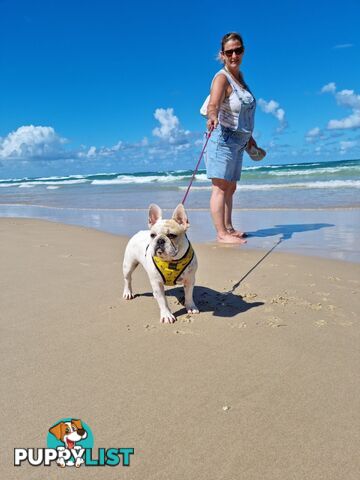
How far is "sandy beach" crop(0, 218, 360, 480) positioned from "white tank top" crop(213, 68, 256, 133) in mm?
2240

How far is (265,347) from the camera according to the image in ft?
8.09

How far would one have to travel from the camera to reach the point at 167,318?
2.94m

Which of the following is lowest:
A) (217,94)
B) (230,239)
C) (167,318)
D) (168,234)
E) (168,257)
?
(167,318)

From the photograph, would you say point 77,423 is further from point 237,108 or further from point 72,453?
point 237,108

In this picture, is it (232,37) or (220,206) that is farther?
(220,206)

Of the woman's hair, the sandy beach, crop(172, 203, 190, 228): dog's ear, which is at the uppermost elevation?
the woman's hair

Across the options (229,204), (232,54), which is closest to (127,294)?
(229,204)

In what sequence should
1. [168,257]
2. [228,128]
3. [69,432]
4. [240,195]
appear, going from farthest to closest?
1. [240,195]
2. [228,128]
3. [168,257]
4. [69,432]

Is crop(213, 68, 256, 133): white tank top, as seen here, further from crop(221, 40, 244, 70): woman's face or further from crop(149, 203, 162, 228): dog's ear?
crop(149, 203, 162, 228): dog's ear

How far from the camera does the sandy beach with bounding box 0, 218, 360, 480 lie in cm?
158

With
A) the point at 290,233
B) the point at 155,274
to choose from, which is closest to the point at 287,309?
the point at 155,274

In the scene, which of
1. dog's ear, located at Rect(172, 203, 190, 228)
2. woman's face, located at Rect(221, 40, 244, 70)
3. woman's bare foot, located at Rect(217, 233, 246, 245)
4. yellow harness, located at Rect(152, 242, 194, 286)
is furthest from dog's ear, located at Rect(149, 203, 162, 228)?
woman's face, located at Rect(221, 40, 244, 70)

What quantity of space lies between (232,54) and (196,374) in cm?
413

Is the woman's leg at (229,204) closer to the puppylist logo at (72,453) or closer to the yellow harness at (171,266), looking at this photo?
the yellow harness at (171,266)
